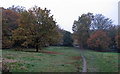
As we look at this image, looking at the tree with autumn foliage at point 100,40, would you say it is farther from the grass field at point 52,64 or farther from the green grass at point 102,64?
the grass field at point 52,64

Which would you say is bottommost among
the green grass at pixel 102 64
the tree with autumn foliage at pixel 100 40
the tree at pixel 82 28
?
the green grass at pixel 102 64

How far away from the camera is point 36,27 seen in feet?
83.6

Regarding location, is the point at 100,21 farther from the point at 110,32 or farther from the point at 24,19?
the point at 24,19

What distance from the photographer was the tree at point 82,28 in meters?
55.8

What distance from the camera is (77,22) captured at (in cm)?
5991

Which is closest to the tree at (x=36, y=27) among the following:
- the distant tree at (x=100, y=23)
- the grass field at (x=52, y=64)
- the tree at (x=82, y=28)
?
the grass field at (x=52, y=64)

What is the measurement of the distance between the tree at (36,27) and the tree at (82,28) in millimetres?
31293

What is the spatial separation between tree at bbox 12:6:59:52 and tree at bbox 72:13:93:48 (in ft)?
103

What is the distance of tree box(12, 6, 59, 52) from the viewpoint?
25242 mm

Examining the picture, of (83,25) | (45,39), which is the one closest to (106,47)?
(83,25)

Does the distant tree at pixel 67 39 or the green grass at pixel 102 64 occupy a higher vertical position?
the distant tree at pixel 67 39

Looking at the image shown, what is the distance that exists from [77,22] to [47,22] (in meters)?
35.9

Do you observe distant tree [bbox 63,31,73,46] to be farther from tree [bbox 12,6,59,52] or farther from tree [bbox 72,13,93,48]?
Result: tree [bbox 12,6,59,52]

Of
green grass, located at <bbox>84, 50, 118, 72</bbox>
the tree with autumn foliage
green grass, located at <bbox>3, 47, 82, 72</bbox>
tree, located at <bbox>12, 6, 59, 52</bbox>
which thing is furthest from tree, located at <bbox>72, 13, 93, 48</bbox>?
green grass, located at <bbox>3, 47, 82, 72</bbox>
